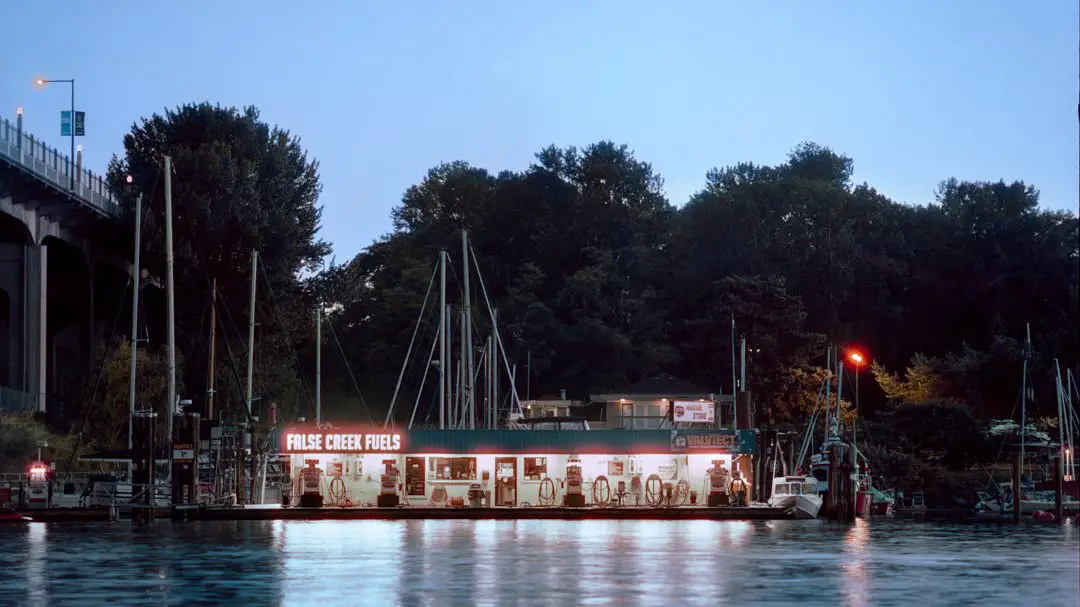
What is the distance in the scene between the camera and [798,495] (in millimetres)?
76688

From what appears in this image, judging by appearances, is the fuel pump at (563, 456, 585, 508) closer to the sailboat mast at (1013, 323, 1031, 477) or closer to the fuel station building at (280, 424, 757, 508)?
the fuel station building at (280, 424, 757, 508)

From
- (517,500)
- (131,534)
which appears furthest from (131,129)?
(131,534)

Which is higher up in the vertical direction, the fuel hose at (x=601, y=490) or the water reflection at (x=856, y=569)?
the fuel hose at (x=601, y=490)

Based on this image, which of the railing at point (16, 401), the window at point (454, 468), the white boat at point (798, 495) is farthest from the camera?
the railing at point (16, 401)

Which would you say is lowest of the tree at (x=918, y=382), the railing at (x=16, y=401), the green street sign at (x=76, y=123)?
the railing at (x=16, y=401)

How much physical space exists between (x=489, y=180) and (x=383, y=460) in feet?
254

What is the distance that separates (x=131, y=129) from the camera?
11000 cm

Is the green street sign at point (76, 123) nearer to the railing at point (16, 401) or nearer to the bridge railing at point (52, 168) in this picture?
the bridge railing at point (52, 168)

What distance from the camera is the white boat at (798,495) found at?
249ft

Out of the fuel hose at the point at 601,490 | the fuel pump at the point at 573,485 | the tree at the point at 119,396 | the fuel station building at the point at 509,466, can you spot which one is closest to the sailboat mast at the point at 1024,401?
the fuel station building at the point at 509,466

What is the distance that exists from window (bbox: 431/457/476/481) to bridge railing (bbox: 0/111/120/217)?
24.3m

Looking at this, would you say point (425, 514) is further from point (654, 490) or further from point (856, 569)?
point (856, 569)

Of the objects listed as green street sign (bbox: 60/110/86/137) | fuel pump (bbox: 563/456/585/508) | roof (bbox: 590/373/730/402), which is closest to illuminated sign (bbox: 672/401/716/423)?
fuel pump (bbox: 563/456/585/508)

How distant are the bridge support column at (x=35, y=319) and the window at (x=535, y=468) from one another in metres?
28.2
